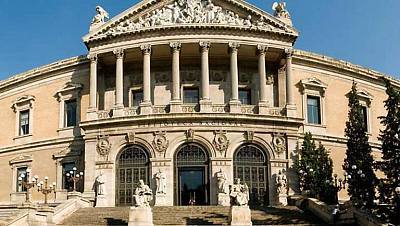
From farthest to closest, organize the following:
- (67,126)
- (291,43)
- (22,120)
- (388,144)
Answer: (22,120) < (67,126) < (291,43) < (388,144)

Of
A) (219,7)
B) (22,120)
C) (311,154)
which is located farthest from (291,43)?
(22,120)

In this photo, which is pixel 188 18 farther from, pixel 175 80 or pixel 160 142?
pixel 160 142

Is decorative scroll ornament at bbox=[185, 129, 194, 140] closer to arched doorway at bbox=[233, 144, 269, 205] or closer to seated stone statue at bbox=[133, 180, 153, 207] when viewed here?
arched doorway at bbox=[233, 144, 269, 205]

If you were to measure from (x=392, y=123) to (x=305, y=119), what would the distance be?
16538 mm

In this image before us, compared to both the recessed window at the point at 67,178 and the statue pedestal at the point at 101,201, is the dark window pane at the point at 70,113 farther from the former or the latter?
the statue pedestal at the point at 101,201

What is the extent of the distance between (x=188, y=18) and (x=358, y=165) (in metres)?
16.1

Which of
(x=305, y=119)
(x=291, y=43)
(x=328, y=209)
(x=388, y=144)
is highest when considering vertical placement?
(x=291, y=43)

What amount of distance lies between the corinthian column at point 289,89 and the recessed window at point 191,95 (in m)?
6.68

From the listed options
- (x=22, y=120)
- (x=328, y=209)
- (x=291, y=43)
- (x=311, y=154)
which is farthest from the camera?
(x=22, y=120)

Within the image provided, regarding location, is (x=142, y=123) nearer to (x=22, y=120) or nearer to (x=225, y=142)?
(x=225, y=142)

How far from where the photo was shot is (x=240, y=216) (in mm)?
30766

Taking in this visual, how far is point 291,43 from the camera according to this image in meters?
44.9

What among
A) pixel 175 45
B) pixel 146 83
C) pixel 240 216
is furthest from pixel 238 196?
pixel 175 45

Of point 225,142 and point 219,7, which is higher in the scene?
point 219,7
